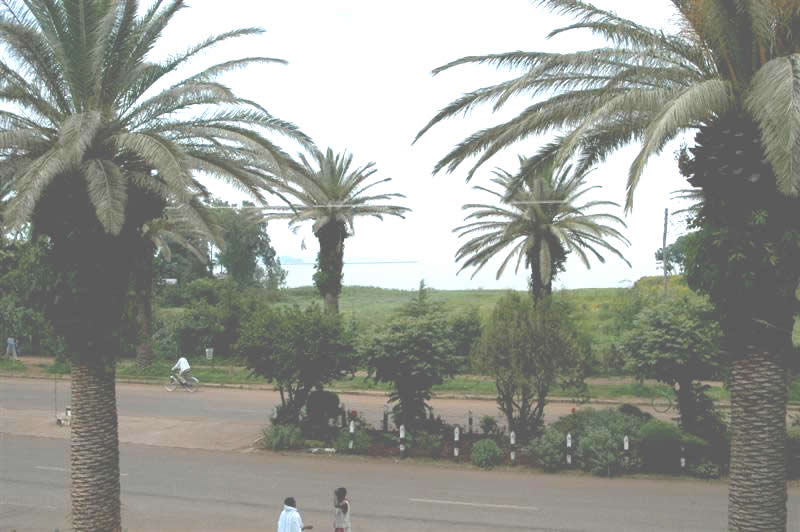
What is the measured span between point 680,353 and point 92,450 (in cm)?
1337

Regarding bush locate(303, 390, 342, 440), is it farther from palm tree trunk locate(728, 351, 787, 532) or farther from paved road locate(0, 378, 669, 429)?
palm tree trunk locate(728, 351, 787, 532)

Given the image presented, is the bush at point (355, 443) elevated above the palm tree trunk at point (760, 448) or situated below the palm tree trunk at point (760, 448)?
A: below

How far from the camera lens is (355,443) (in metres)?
19.1

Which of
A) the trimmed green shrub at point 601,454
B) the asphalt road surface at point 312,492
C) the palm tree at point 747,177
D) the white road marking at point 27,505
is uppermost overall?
the palm tree at point 747,177

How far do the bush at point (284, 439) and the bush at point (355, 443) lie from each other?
1.02 m

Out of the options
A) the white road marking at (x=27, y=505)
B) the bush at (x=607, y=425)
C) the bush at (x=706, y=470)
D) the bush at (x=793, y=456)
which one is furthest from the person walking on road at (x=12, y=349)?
the bush at (x=793, y=456)

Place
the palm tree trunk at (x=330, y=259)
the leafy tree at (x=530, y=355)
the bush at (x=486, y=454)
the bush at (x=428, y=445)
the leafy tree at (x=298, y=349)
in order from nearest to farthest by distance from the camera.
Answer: the bush at (x=486, y=454)
the leafy tree at (x=530, y=355)
the bush at (x=428, y=445)
the leafy tree at (x=298, y=349)
the palm tree trunk at (x=330, y=259)

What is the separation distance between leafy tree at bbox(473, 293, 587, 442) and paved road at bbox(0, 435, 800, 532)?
2194 mm

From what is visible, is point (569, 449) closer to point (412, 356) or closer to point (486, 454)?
point (486, 454)

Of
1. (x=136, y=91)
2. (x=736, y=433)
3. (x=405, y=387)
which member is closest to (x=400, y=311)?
(x=405, y=387)

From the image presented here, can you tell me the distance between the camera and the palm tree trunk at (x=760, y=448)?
27.8 feet

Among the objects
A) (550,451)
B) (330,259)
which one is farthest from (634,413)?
(330,259)

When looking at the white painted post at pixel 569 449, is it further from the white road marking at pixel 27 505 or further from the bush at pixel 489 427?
the white road marking at pixel 27 505

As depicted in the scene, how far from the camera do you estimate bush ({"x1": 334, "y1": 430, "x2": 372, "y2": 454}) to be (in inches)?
748
